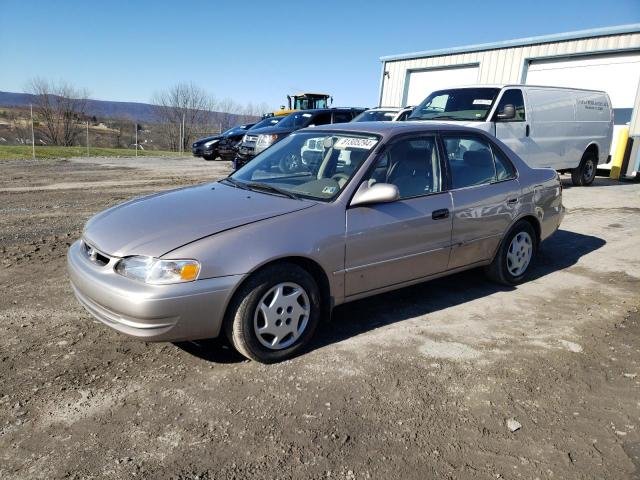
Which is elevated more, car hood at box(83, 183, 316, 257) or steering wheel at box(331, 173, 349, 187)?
steering wheel at box(331, 173, 349, 187)

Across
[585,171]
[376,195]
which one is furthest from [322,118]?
[376,195]

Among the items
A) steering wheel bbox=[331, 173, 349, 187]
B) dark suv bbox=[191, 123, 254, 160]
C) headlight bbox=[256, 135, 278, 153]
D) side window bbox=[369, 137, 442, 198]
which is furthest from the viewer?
dark suv bbox=[191, 123, 254, 160]

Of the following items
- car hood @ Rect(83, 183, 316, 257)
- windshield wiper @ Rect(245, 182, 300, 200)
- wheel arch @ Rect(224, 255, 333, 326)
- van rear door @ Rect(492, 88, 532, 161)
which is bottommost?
wheel arch @ Rect(224, 255, 333, 326)

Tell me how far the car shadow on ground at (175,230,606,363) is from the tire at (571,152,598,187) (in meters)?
6.41

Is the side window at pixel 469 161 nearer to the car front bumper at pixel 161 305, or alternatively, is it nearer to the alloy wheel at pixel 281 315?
the alloy wheel at pixel 281 315

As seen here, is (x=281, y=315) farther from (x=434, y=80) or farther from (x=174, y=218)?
(x=434, y=80)

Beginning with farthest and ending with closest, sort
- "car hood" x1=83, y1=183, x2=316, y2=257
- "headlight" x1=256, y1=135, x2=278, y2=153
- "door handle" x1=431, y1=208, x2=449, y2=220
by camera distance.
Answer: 1. "headlight" x1=256, y1=135, x2=278, y2=153
2. "door handle" x1=431, y1=208, x2=449, y2=220
3. "car hood" x1=83, y1=183, x2=316, y2=257

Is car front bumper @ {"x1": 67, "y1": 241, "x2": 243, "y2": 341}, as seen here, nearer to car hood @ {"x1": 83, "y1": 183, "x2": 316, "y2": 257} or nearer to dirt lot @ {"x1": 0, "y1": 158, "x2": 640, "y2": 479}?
car hood @ {"x1": 83, "y1": 183, "x2": 316, "y2": 257}

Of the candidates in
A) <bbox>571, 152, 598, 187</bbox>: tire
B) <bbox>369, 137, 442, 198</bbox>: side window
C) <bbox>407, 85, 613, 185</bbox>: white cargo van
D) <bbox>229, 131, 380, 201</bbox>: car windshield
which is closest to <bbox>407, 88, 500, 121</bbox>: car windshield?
<bbox>407, 85, 613, 185</bbox>: white cargo van

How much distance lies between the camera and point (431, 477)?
241cm

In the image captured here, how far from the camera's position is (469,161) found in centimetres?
470

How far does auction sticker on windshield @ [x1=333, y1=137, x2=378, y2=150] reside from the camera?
404cm

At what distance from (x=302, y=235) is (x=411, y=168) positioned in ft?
4.24

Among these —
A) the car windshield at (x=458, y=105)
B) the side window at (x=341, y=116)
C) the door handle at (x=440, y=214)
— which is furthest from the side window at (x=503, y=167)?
the side window at (x=341, y=116)
